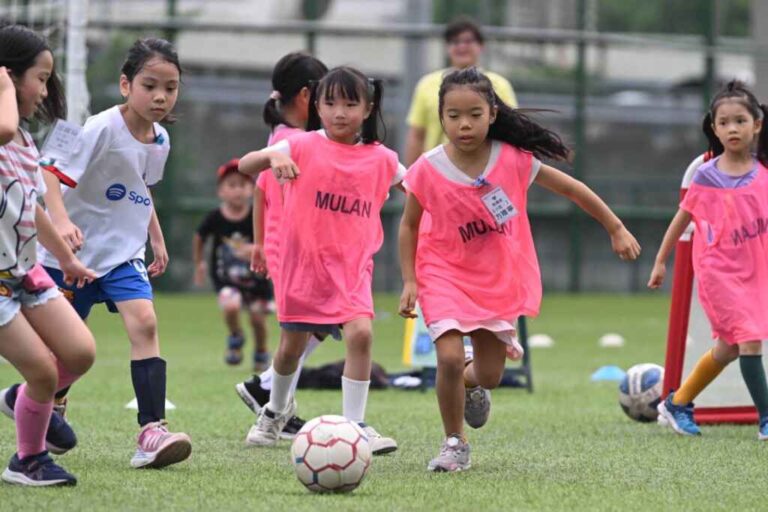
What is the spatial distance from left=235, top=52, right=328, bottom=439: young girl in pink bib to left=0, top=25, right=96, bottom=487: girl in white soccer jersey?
1607 mm

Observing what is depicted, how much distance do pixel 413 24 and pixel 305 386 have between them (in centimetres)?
979

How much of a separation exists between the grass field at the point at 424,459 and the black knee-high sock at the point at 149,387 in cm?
22

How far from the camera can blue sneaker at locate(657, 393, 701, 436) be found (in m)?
6.89

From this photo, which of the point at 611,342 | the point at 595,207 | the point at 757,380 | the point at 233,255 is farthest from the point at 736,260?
the point at 611,342

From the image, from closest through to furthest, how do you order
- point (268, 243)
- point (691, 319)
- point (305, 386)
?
point (268, 243) → point (691, 319) → point (305, 386)

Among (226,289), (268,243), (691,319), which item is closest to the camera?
(268,243)

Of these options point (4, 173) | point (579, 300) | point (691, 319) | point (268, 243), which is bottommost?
point (579, 300)

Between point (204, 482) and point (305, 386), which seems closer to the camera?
point (204, 482)

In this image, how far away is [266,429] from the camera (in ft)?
21.2

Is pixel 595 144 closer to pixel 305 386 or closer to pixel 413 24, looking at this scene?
pixel 413 24

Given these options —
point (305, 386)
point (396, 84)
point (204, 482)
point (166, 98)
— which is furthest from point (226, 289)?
point (396, 84)

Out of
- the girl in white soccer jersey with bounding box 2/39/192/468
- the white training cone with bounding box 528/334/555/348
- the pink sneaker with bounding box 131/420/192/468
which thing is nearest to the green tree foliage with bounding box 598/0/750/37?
the white training cone with bounding box 528/334/555/348

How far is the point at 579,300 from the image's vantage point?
19.2 m

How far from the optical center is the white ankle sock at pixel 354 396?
609 centimetres
